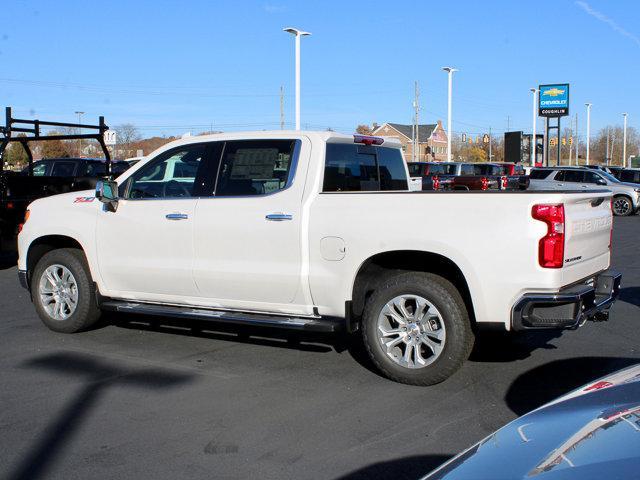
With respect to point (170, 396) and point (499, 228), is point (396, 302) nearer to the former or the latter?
point (499, 228)

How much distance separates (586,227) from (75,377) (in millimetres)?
4281

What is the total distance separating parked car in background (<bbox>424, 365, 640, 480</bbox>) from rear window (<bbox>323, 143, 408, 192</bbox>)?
3748 millimetres

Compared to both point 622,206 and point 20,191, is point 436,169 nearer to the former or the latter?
point 622,206

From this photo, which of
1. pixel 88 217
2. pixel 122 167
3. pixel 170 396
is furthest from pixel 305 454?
pixel 122 167

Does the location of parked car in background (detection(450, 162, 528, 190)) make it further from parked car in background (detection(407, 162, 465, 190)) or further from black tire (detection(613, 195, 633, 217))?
black tire (detection(613, 195, 633, 217))

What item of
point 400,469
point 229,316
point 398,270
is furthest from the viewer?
point 229,316

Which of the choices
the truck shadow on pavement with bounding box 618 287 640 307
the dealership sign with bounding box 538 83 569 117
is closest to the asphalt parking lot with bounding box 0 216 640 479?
the truck shadow on pavement with bounding box 618 287 640 307

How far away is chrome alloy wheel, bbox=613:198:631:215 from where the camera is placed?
27.6 meters

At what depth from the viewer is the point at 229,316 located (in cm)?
642

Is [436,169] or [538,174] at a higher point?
[436,169]

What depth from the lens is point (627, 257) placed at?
14.1m

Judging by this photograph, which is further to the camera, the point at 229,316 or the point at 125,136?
the point at 125,136

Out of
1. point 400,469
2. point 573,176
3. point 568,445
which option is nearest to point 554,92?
point 573,176

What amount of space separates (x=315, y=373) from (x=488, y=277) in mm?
1723
